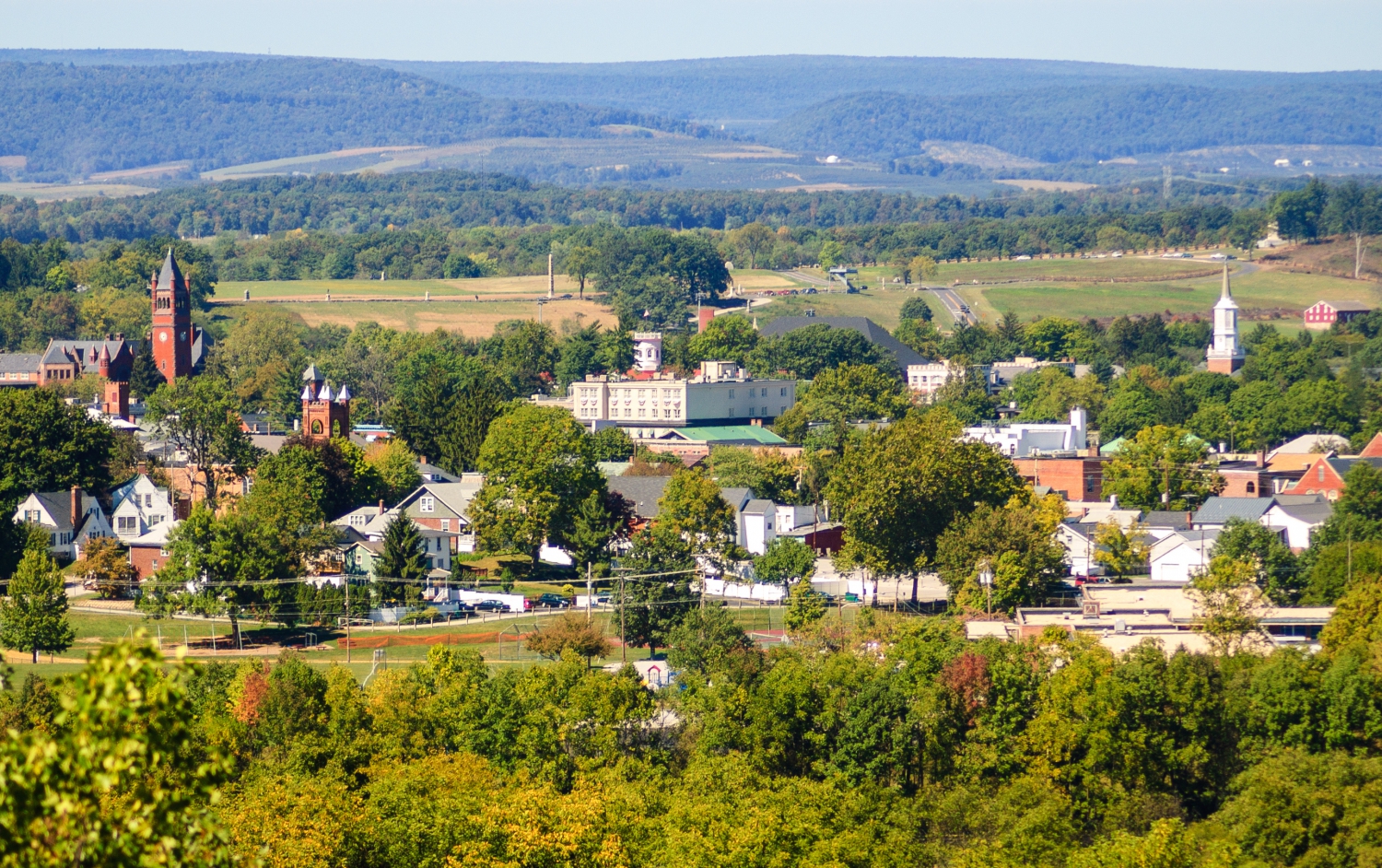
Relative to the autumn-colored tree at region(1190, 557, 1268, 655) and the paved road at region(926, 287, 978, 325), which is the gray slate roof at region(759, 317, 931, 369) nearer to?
the paved road at region(926, 287, 978, 325)

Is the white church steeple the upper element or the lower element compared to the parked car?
upper

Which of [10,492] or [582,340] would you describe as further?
[582,340]

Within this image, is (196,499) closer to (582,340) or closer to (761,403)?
(761,403)

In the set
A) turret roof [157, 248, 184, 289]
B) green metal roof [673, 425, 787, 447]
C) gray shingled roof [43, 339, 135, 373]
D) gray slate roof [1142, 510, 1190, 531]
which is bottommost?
green metal roof [673, 425, 787, 447]

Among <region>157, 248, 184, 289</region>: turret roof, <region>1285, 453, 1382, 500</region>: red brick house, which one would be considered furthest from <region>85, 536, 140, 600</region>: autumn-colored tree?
<region>157, 248, 184, 289</region>: turret roof

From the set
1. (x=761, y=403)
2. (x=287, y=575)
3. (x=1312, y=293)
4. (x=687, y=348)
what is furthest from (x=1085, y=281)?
(x=287, y=575)

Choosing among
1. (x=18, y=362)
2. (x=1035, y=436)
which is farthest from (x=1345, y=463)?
(x=18, y=362)
